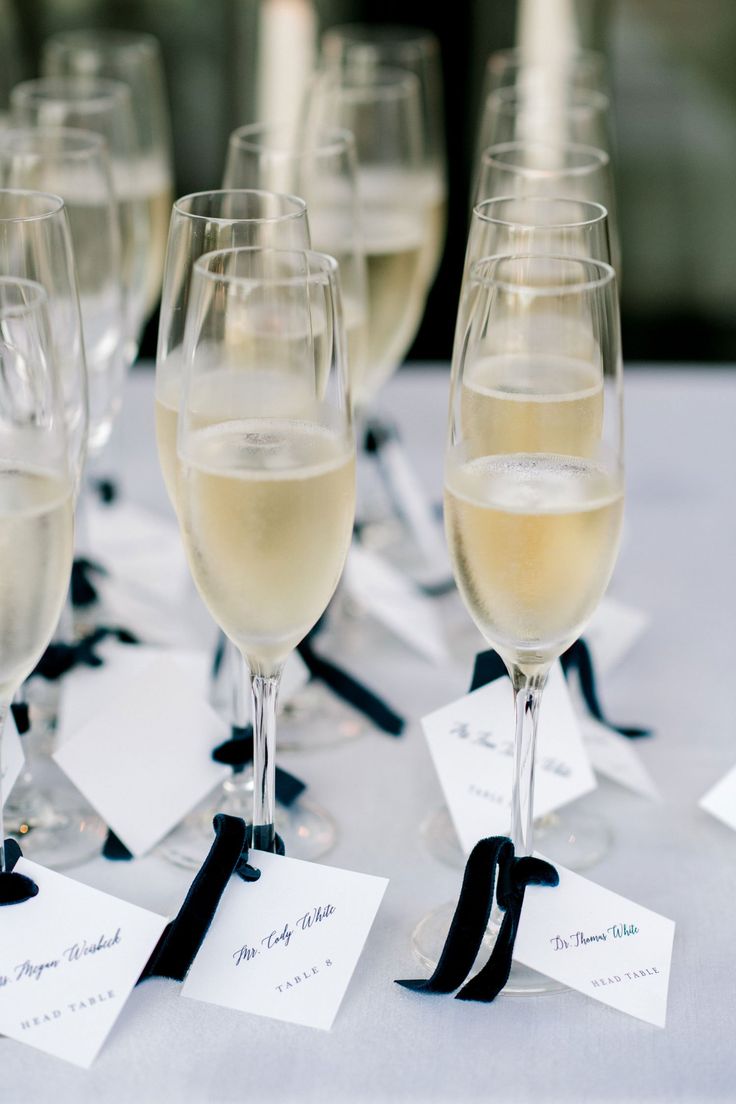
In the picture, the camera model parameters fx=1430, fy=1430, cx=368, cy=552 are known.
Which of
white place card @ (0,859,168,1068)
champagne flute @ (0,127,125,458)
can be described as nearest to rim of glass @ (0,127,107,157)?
champagne flute @ (0,127,125,458)

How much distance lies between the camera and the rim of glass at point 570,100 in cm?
139

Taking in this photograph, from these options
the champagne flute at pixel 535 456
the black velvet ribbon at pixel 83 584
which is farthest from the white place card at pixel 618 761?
the black velvet ribbon at pixel 83 584

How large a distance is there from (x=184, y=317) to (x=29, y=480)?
20cm

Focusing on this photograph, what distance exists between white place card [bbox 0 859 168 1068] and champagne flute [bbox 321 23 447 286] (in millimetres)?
785

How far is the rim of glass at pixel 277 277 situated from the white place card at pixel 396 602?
0.51 metres

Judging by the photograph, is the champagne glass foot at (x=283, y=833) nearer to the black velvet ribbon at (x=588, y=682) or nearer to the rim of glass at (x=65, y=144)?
the black velvet ribbon at (x=588, y=682)

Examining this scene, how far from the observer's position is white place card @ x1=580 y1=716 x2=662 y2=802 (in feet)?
3.39

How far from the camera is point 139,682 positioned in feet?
3.28

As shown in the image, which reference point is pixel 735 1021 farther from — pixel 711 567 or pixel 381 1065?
pixel 711 567

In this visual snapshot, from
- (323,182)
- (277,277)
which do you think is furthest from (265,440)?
(323,182)

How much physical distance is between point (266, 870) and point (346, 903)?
0.18 ft

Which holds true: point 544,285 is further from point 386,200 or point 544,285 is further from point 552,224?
point 386,200

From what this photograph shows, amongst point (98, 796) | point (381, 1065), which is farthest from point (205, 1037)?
point (98, 796)

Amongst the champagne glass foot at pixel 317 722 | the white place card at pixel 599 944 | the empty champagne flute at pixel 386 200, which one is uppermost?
the empty champagne flute at pixel 386 200
